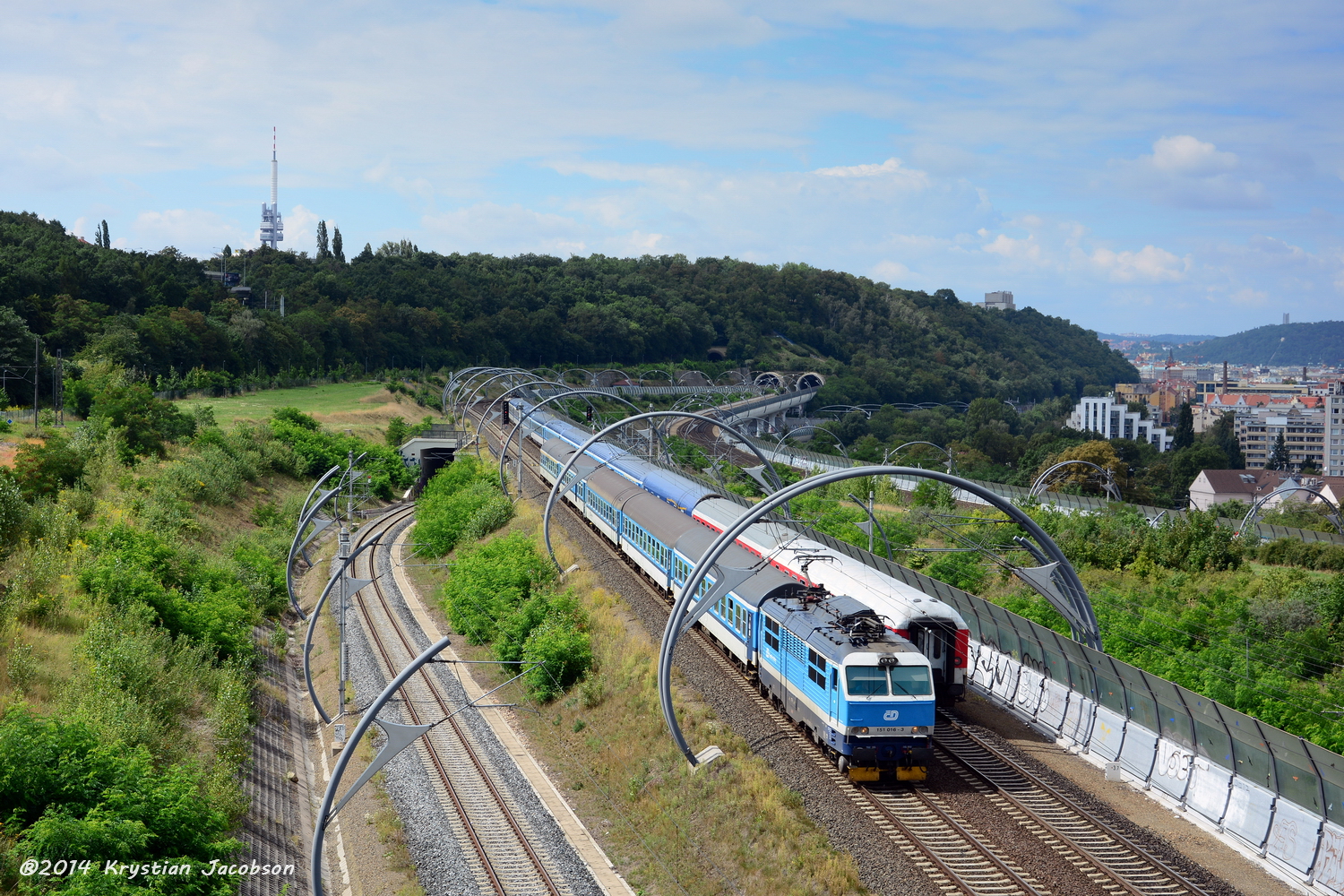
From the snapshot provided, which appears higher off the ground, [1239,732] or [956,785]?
[1239,732]

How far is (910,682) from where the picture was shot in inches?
784

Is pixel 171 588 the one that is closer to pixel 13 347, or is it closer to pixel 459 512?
pixel 459 512

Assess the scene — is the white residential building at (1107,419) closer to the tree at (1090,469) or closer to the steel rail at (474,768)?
the tree at (1090,469)

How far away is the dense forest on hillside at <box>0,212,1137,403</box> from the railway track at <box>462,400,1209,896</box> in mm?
64139

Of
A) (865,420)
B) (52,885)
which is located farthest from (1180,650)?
(865,420)

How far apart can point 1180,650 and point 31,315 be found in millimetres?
84153

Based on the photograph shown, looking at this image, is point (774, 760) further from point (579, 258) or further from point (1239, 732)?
point (579, 258)

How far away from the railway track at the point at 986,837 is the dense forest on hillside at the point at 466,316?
64.1 metres

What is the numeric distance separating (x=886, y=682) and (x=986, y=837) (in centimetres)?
320

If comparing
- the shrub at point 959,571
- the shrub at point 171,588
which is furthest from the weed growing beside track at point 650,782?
the shrub at point 959,571

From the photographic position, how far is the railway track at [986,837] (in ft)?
54.6

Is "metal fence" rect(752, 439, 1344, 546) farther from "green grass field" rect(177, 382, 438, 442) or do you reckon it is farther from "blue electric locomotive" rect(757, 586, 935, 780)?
"green grass field" rect(177, 382, 438, 442)

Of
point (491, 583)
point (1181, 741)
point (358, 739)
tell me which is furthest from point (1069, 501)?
point (358, 739)

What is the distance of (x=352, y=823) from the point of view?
2248 centimetres
